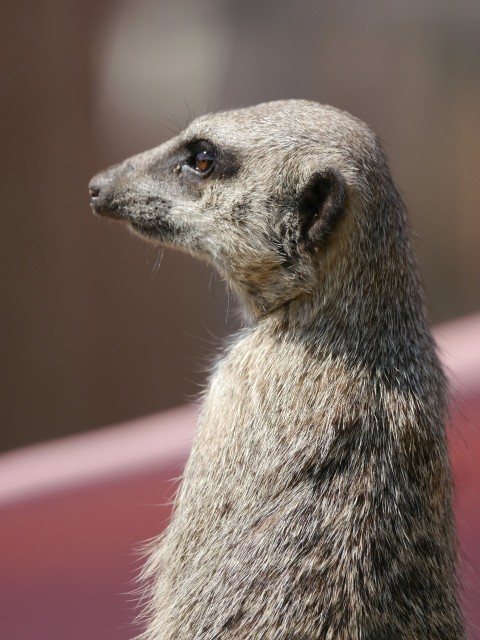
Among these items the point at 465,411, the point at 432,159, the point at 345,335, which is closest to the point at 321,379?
the point at 345,335

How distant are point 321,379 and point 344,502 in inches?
6.7

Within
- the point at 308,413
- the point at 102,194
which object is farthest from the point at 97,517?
the point at 308,413

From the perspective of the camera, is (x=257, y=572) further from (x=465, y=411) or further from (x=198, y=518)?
(x=465, y=411)

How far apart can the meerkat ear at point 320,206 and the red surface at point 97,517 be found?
700 millimetres

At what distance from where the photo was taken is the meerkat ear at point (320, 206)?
125 centimetres

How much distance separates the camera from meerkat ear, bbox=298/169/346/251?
1.25 meters

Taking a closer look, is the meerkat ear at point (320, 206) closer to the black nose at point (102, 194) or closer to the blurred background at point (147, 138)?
the black nose at point (102, 194)

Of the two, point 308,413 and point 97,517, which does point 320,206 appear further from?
point 97,517

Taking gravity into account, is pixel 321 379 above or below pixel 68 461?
above

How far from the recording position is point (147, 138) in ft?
12.5

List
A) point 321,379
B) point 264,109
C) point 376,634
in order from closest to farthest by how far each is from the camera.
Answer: point 376,634, point 321,379, point 264,109

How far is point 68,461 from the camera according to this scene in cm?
220

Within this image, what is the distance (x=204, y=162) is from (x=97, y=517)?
1.02m

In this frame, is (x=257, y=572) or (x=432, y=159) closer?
(x=257, y=572)
